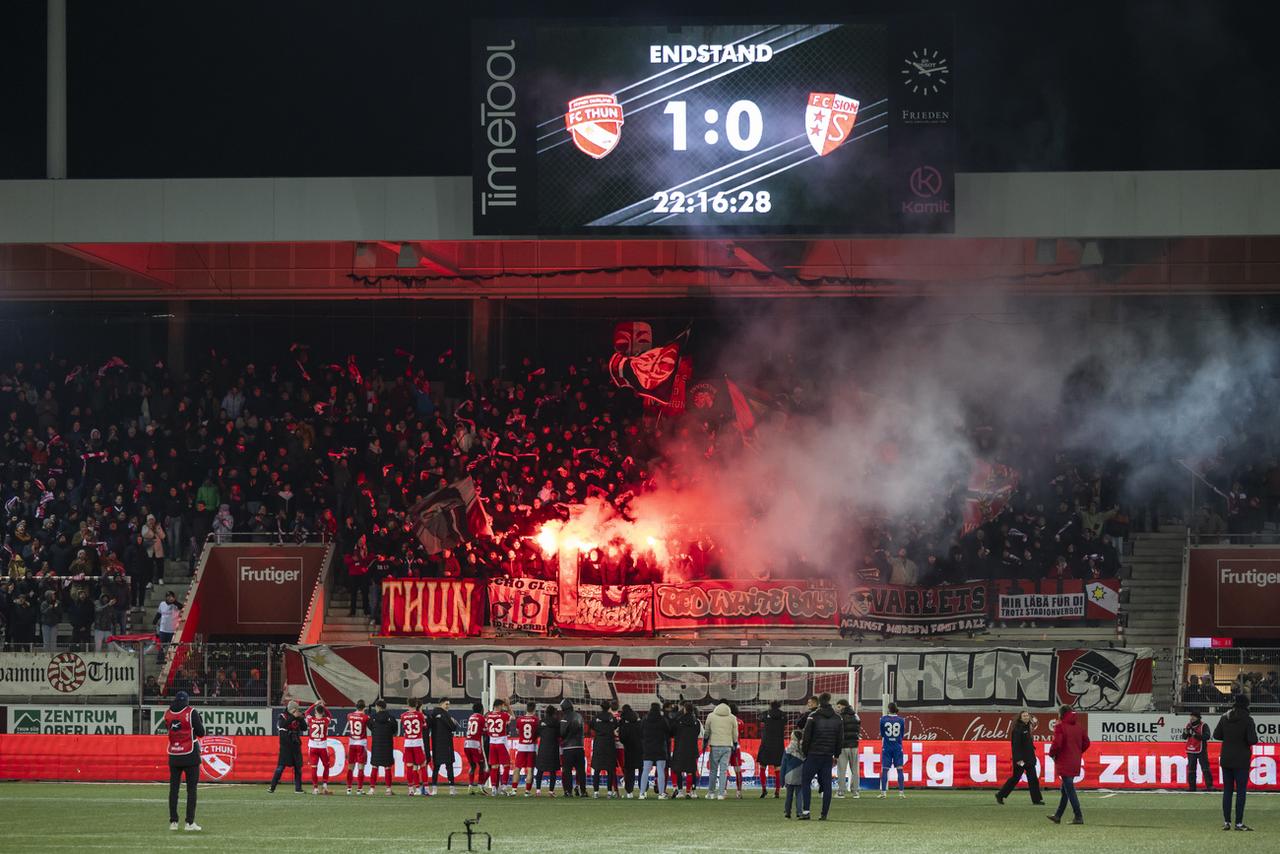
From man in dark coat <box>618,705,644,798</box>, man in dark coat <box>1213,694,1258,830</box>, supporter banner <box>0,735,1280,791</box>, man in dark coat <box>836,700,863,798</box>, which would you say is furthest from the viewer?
supporter banner <box>0,735,1280,791</box>

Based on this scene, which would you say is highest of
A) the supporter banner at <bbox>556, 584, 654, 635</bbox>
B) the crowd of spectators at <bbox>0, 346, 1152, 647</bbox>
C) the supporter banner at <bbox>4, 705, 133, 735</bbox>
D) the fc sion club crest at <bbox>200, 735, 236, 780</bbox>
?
the crowd of spectators at <bbox>0, 346, 1152, 647</bbox>

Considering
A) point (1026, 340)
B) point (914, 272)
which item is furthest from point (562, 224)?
point (1026, 340)

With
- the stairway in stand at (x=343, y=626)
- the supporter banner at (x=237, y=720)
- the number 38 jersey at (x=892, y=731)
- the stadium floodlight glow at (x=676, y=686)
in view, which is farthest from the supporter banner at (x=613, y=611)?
the number 38 jersey at (x=892, y=731)

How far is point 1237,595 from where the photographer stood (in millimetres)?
36625

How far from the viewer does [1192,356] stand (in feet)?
139

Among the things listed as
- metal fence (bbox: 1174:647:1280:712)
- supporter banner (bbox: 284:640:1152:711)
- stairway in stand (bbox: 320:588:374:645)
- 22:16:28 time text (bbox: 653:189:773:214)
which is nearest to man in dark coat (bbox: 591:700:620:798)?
supporter banner (bbox: 284:640:1152:711)

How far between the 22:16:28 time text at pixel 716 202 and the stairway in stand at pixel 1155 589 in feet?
35.5

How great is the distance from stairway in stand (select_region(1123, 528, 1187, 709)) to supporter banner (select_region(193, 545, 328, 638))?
17137 mm

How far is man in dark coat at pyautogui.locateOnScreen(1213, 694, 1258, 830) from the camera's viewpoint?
21.3m

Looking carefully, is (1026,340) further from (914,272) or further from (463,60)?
(463,60)

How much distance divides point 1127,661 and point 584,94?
15468 millimetres

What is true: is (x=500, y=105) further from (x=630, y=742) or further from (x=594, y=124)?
(x=630, y=742)

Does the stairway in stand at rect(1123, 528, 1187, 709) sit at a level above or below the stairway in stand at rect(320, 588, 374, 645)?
above

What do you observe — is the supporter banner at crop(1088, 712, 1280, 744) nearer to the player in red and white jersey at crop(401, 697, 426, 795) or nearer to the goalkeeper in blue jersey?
the goalkeeper in blue jersey
